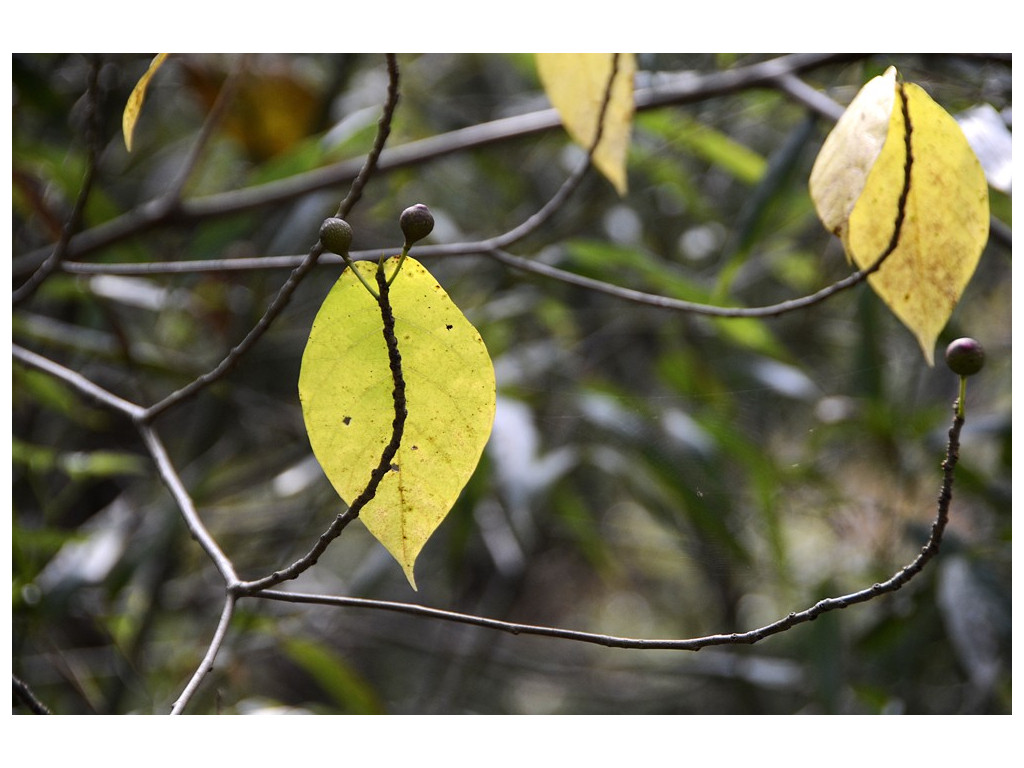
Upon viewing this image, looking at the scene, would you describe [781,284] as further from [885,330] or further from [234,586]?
[234,586]

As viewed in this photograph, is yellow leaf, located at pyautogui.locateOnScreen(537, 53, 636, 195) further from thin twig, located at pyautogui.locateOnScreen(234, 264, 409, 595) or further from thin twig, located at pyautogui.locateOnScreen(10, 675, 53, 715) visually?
thin twig, located at pyautogui.locateOnScreen(10, 675, 53, 715)

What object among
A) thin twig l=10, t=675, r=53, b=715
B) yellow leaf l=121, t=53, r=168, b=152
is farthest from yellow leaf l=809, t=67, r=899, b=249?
thin twig l=10, t=675, r=53, b=715

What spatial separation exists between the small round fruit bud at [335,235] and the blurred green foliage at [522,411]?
1.39 ft

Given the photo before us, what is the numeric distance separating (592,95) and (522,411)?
→ 1.22 ft

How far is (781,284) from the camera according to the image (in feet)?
3.75

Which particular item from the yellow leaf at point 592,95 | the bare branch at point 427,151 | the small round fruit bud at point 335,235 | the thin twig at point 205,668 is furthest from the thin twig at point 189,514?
the bare branch at point 427,151

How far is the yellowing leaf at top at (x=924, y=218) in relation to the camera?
34cm

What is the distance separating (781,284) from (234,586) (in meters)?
0.96

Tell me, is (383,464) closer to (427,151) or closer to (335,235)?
(335,235)

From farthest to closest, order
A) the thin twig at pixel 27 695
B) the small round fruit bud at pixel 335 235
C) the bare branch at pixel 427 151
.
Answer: the bare branch at pixel 427 151 → the thin twig at pixel 27 695 → the small round fruit bud at pixel 335 235

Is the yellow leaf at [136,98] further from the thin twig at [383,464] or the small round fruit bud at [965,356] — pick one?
the small round fruit bud at [965,356]

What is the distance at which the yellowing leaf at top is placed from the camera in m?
0.34
